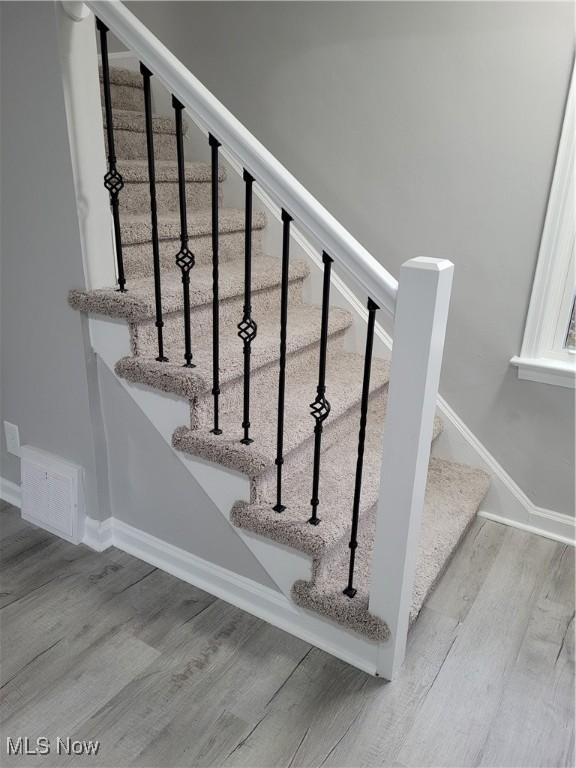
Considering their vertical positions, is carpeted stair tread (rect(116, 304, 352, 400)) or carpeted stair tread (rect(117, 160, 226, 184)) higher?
carpeted stair tread (rect(117, 160, 226, 184))

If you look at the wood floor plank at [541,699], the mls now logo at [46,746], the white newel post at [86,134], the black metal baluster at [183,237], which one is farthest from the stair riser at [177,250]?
the wood floor plank at [541,699]

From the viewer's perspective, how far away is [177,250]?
228 cm

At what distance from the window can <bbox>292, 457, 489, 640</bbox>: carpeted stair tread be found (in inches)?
19.1

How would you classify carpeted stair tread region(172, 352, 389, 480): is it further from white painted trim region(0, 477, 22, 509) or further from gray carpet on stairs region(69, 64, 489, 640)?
white painted trim region(0, 477, 22, 509)

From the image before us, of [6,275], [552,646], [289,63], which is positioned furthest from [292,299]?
[552,646]

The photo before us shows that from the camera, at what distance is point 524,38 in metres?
1.96

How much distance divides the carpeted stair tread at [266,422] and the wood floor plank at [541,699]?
89cm

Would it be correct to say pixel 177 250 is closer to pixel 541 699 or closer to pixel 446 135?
pixel 446 135

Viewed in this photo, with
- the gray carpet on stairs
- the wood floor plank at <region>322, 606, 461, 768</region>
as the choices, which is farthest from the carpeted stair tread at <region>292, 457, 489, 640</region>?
the wood floor plank at <region>322, 606, 461, 768</region>

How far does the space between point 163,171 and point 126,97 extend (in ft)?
1.61

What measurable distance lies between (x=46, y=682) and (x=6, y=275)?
4.17ft

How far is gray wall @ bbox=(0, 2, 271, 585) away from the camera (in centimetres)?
172

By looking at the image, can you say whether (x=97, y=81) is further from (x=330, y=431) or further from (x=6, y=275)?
(x=330, y=431)

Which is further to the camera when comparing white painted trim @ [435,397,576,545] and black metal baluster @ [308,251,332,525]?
white painted trim @ [435,397,576,545]
